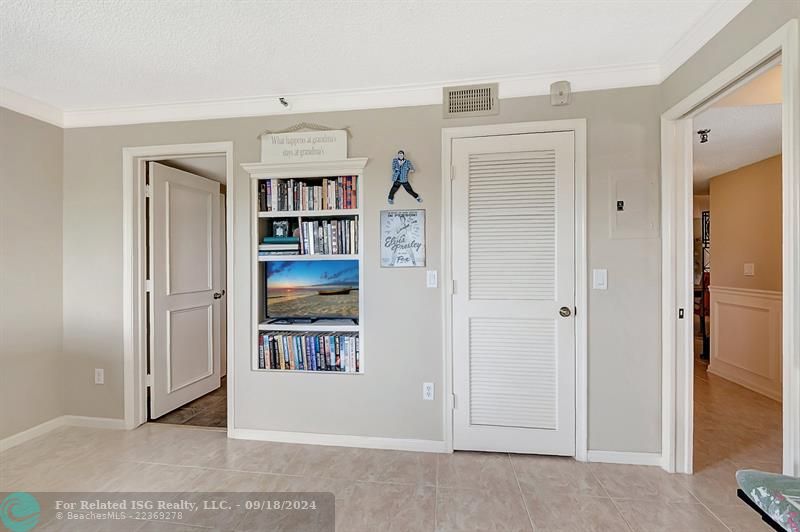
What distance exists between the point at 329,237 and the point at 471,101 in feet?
4.28

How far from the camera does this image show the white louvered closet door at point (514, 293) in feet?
7.36

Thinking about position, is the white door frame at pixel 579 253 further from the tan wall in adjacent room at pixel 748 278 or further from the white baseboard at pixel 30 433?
the white baseboard at pixel 30 433

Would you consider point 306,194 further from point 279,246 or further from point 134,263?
point 134,263

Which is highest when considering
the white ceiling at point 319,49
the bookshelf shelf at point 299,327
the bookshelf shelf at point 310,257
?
the white ceiling at point 319,49

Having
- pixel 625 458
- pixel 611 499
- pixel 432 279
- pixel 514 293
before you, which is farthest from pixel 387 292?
pixel 625 458

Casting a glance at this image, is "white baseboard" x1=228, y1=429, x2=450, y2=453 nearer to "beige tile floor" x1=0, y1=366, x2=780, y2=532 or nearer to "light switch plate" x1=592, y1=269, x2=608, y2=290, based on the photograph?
"beige tile floor" x1=0, y1=366, x2=780, y2=532

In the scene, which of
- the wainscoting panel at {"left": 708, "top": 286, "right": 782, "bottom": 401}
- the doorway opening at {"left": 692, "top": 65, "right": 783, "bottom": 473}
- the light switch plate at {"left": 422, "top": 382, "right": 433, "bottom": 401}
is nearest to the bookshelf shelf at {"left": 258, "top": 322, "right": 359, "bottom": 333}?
the light switch plate at {"left": 422, "top": 382, "right": 433, "bottom": 401}

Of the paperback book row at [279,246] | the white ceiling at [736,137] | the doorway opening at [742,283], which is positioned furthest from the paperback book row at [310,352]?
the white ceiling at [736,137]

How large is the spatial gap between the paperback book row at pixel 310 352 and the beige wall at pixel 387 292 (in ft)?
0.27

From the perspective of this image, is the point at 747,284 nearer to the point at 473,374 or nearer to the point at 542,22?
the point at 473,374

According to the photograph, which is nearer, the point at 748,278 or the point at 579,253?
A: the point at 579,253

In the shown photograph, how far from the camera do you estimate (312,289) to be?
262 cm

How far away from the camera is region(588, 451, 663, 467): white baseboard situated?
216 centimetres

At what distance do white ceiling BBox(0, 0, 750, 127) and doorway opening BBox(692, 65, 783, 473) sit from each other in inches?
38.4
